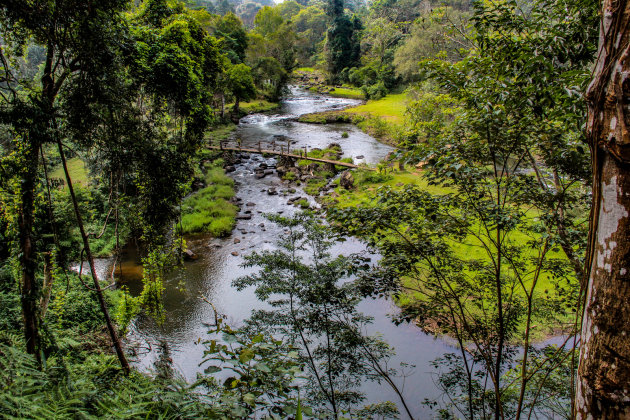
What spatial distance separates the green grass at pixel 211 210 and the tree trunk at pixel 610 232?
1202 cm

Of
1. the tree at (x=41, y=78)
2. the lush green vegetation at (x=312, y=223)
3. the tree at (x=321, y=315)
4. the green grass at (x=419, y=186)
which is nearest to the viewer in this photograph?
the lush green vegetation at (x=312, y=223)

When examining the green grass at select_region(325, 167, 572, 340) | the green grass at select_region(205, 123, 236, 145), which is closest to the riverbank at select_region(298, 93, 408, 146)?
the green grass at select_region(205, 123, 236, 145)

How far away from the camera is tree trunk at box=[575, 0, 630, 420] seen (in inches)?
55.1

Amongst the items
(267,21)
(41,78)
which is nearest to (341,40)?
(267,21)

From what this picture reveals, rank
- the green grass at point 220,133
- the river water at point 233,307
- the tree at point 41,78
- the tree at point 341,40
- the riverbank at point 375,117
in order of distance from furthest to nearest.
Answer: the tree at point 341,40, the riverbank at point 375,117, the green grass at point 220,133, the river water at point 233,307, the tree at point 41,78

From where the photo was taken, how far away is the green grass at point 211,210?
43.3 ft

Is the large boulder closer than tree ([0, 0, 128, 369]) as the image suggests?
No

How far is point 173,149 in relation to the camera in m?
6.64

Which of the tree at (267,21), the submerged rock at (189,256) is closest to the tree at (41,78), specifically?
the submerged rock at (189,256)

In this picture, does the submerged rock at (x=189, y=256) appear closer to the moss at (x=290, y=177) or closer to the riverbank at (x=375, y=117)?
the moss at (x=290, y=177)

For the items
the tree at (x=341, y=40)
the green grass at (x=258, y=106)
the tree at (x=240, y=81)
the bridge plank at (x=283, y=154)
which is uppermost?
the tree at (x=341, y=40)

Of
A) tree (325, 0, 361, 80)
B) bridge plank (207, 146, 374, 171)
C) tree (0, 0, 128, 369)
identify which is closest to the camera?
tree (0, 0, 128, 369)

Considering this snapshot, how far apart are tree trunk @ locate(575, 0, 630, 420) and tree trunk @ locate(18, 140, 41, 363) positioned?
525 cm

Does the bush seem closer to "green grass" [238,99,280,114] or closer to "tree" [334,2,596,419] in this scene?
"tree" [334,2,596,419]
